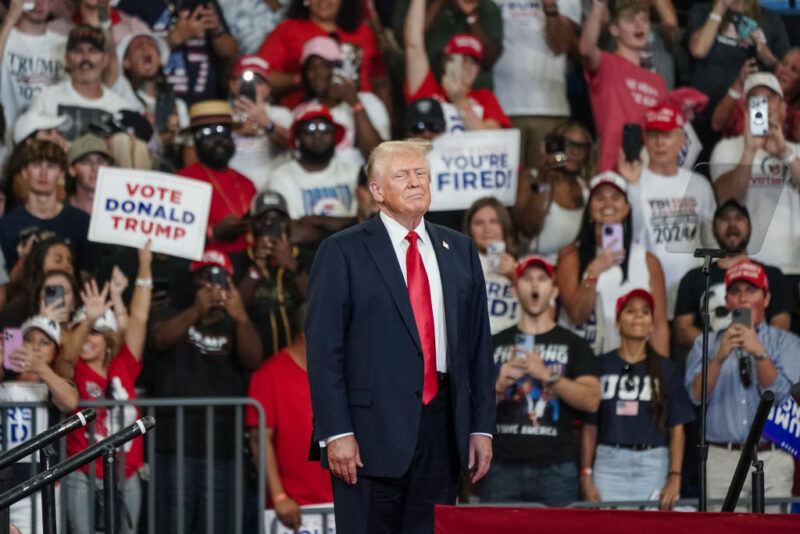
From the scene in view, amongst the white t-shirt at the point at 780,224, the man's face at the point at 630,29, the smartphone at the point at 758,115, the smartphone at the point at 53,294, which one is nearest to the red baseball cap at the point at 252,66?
the smartphone at the point at 53,294

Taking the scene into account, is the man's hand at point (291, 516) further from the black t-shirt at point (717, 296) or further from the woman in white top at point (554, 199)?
the black t-shirt at point (717, 296)

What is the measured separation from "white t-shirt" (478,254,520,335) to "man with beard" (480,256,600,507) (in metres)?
0.06

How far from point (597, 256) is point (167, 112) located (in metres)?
2.59

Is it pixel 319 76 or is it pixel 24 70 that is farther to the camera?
pixel 319 76

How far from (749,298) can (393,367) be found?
388 centimetres

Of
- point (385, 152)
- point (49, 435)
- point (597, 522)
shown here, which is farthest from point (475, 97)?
point (597, 522)

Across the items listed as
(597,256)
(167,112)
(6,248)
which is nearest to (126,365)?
(6,248)

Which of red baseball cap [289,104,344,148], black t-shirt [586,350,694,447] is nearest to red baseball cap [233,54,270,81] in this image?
red baseball cap [289,104,344,148]

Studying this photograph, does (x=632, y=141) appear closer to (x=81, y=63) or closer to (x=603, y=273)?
(x=603, y=273)

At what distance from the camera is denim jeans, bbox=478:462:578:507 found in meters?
6.48

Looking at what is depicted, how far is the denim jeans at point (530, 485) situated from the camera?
6.48 metres

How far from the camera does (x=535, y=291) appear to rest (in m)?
6.71

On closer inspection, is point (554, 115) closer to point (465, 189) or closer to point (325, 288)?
point (465, 189)

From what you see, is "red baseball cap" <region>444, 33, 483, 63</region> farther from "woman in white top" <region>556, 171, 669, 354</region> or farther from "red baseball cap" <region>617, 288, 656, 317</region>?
"red baseball cap" <region>617, 288, 656, 317</region>
